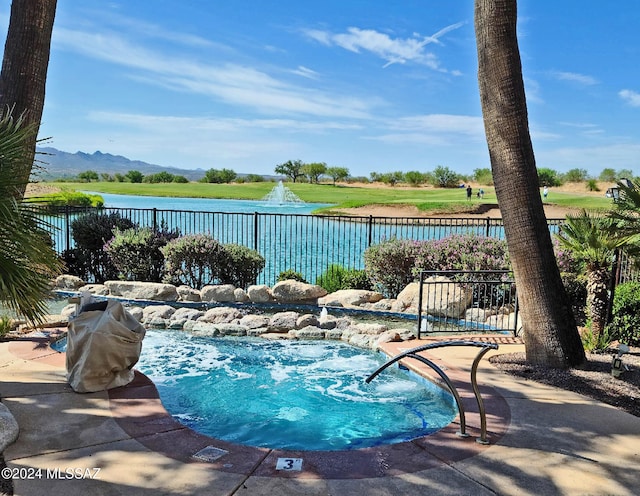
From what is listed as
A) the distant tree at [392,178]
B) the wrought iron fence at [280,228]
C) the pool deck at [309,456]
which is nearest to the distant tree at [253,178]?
the distant tree at [392,178]

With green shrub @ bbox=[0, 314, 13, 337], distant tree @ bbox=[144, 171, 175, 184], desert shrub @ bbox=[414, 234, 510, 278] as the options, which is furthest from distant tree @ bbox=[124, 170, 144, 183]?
green shrub @ bbox=[0, 314, 13, 337]

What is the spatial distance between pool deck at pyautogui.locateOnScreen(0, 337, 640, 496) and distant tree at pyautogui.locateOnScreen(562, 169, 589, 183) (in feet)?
225

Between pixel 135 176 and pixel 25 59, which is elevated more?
pixel 135 176

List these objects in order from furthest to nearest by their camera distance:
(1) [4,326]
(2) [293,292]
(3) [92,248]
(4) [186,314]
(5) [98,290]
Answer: (3) [92,248] < (5) [98,290] < (2) [293,292] < (4) [186,314] < (1) [4,326]

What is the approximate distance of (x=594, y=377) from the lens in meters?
6.00

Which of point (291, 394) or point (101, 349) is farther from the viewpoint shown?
point (291, 394)

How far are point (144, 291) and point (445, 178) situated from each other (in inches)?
2733

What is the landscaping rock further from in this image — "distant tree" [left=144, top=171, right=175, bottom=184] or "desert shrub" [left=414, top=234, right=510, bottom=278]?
"distant tree" [left=144, top=171, right=175, bottom=184]

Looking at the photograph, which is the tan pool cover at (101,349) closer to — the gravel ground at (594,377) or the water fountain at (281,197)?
the gravel ground at (594,377)

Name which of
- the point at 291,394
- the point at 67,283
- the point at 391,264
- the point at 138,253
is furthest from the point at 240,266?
the point at 291,394

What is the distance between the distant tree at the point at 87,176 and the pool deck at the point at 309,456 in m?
86.1

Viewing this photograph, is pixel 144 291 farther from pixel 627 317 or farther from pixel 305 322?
pixel 627 317

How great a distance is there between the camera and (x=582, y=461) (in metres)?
4.05

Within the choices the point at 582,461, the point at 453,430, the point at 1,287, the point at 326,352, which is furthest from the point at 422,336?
the point at 1,287
